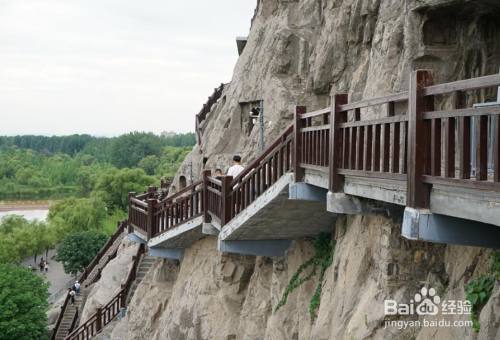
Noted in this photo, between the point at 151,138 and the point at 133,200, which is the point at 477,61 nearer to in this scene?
the point at 133,200

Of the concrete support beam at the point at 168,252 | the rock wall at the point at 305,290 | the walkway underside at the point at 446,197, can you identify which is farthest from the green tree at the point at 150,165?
the walkway underside at the point at 446,197

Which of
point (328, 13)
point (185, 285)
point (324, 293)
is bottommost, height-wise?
point (185, 285)

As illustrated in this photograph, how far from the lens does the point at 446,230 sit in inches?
214

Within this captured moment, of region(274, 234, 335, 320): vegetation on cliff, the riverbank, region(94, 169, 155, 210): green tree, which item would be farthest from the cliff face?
the riverbank

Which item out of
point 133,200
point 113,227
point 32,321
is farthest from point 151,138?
point 133,200

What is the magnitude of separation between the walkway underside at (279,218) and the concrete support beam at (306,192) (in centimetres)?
8

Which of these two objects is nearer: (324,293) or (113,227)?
(324,293)

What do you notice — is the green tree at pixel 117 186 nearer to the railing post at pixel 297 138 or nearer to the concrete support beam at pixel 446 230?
the railing post at pixel 297 138

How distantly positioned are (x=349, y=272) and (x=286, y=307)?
2.81 metres

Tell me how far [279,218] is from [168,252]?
6925 millimetres

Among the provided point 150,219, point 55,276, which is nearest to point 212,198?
point 150,219

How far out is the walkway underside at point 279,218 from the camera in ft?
32.4

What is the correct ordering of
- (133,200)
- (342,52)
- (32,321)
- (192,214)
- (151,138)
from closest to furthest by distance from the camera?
(192,214), (342,52), (133,200), (32,321), (151,138)

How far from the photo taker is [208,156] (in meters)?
22.0
